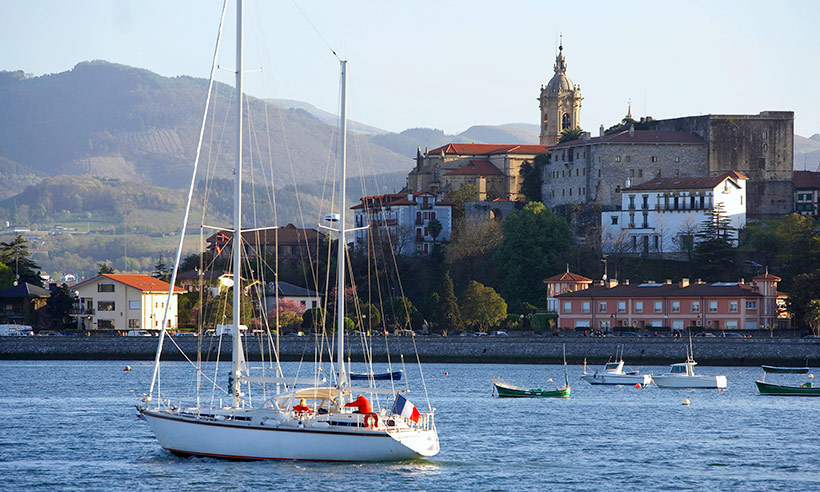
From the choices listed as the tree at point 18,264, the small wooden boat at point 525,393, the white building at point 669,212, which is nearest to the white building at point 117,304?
the tree at point 18,264

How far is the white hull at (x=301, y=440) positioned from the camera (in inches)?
1398

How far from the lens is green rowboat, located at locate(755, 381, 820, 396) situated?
70.9 metres

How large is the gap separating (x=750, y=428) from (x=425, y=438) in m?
21.8

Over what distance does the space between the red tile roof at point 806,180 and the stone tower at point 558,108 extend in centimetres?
3760

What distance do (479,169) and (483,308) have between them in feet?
135

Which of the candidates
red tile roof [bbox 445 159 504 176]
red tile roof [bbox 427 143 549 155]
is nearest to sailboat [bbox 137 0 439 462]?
red tile roof [bbox 445 159 504 176]

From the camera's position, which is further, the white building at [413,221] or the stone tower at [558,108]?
the stone tower at [558,108]

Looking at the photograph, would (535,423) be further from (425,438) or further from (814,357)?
(814,357)

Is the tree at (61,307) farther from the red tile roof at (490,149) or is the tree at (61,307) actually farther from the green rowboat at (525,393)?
the green rowboat at (525,393)

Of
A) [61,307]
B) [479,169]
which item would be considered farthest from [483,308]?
[479,169]

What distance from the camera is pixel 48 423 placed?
170ft

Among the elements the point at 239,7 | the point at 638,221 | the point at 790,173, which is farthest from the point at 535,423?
the point at 790,173

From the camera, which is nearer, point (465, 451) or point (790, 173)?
point (465, 451)

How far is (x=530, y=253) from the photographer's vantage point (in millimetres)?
119438
